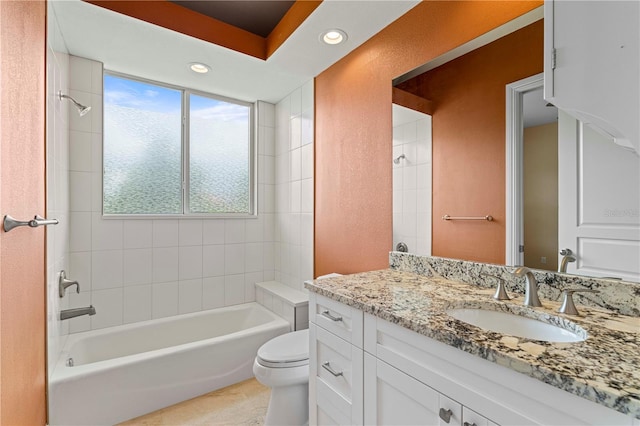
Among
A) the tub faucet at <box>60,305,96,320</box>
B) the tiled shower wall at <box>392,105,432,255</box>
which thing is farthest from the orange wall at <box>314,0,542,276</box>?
the tub faucet at <box>60,305,96,320</box>

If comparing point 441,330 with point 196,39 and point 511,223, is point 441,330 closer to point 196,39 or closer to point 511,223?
point 511,223

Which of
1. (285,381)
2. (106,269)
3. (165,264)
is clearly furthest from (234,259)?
(285,381)

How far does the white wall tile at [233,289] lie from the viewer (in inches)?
112

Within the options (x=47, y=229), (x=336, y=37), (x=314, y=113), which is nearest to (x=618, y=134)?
(x=336, y=37)

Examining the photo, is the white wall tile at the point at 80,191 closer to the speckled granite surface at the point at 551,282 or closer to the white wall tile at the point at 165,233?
the white wall tile at the point at 165,233

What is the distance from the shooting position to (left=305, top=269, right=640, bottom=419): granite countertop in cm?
57

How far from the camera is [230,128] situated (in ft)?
9.84

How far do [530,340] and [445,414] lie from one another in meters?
0.30

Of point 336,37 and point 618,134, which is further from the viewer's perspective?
point 336,37

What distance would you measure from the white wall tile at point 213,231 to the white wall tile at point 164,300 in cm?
46

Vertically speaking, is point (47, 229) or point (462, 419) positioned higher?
point (47, 229)

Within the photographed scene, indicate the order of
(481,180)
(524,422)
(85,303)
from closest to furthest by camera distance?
(524,422) < (481,180) < (85,303)

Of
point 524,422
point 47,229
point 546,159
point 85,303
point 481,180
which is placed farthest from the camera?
point 85,303

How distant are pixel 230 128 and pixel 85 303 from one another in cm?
191
